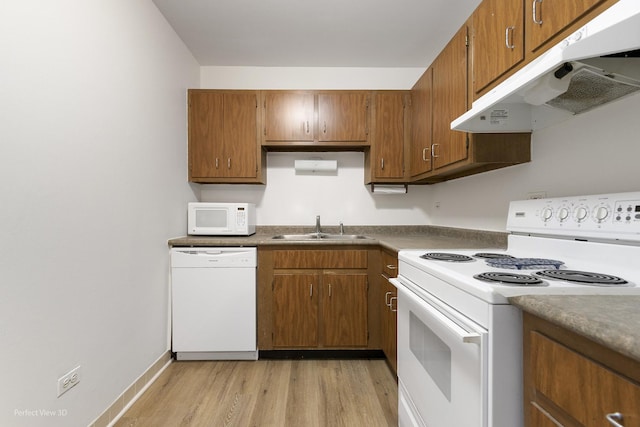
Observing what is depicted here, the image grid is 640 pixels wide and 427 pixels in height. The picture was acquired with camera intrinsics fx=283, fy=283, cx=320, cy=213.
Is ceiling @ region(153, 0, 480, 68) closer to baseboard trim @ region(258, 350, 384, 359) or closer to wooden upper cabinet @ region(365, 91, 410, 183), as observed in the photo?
wooden upper cabinet @ region(365, 91, 410, 183)

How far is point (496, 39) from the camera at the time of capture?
1319 mm

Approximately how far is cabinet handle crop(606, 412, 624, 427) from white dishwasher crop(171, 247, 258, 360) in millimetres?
1974

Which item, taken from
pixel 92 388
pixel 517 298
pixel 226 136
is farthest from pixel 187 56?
pixel 517 298

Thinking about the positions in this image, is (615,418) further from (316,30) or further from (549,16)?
(316,30)

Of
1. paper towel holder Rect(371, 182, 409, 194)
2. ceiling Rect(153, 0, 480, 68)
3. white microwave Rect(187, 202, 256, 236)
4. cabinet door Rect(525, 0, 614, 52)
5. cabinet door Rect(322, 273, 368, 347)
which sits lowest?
cabinet door Rect(322, 273, 368, 347)

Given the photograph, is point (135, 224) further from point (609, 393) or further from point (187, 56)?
point (609, 393)

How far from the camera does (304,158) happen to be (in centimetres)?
281

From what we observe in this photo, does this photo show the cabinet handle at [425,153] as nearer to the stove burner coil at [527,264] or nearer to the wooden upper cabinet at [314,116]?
the wooden upper cabinet at [314,116]

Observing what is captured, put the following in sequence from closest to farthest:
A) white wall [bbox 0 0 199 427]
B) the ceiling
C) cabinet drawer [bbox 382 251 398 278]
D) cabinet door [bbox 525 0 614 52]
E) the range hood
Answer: the range hood, cabinet door [bbox 525 0 614 52], white wall [bbox 0 0 199 427], cabinet drawer [bbox 382 251 398 278], the ceiling

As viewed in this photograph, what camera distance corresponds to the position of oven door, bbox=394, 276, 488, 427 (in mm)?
771

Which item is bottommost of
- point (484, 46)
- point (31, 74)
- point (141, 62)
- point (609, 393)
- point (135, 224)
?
point (609, 393)

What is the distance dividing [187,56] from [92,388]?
250 cm

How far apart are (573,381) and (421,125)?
1983mm

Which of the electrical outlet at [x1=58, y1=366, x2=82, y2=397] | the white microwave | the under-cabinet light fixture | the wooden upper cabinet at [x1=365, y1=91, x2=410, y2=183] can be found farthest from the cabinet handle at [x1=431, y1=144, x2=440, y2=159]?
the electrical outlet at [x1=58, y1=366, x2=82, y2=397]
